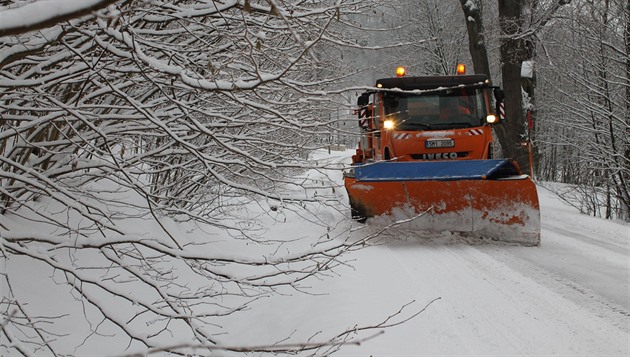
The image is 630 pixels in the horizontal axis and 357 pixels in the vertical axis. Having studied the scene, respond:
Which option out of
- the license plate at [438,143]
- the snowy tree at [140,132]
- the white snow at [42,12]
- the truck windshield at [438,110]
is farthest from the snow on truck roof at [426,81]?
the white snow at [42,12]

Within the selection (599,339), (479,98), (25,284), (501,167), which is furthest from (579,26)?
(25,284)

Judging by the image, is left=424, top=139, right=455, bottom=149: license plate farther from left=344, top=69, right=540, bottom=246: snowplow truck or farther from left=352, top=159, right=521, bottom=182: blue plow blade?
left=352, top=159, right=521, bottom=182: blue plow blade

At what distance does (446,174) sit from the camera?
311 inches

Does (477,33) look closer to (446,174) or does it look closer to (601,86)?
(601,86)

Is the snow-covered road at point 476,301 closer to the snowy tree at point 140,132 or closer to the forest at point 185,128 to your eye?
the forest at point 185,128

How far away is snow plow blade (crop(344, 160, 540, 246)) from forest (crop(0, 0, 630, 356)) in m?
2.02

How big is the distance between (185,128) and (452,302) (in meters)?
2.80

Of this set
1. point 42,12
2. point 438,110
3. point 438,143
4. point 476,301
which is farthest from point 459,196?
point 42,12

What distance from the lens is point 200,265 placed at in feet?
9.00

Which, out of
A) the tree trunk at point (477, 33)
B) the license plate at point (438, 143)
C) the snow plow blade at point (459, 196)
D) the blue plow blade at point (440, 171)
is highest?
the tree trunk at point (477, 33)

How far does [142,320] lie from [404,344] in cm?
208

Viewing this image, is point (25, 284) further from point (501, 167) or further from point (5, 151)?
point (501, 167)

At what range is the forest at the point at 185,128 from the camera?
2.48m

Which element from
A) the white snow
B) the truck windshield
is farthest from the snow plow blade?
the white snow
